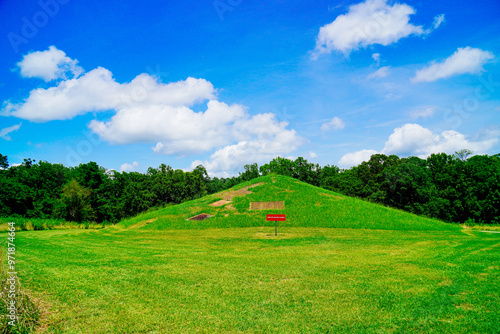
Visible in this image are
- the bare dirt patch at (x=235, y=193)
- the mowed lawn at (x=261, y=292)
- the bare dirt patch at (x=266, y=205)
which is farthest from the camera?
the bare dirt patch at (x=235, y=193)

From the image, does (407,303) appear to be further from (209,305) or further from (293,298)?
(209,305)

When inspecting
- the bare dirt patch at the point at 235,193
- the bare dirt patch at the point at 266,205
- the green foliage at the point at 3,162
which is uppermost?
the green foliage at the point at 3,162

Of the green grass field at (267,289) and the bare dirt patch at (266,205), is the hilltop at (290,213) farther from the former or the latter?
the green grass field at (267,289)

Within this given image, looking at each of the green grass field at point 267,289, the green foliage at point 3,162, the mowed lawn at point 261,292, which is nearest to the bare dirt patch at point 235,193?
the green grass field at point 267,289

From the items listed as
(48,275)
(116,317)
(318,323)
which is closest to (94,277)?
(48,275)

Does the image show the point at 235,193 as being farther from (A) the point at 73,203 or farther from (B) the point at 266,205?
(A) the point at 73,203

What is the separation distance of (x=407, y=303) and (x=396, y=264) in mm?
5954

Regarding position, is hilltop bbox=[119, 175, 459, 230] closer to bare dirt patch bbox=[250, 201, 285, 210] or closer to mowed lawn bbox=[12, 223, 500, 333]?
bare dirt patch bbox=[250, 201, 285, 210]

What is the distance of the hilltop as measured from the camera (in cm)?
3472

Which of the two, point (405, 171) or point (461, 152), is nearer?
point (461, 152)

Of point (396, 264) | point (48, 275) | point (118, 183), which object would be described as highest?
point (118, 183)

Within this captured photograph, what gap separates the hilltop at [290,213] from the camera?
3472 cm

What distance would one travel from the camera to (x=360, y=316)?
788cm

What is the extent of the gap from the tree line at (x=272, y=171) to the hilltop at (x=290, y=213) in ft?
81.8
